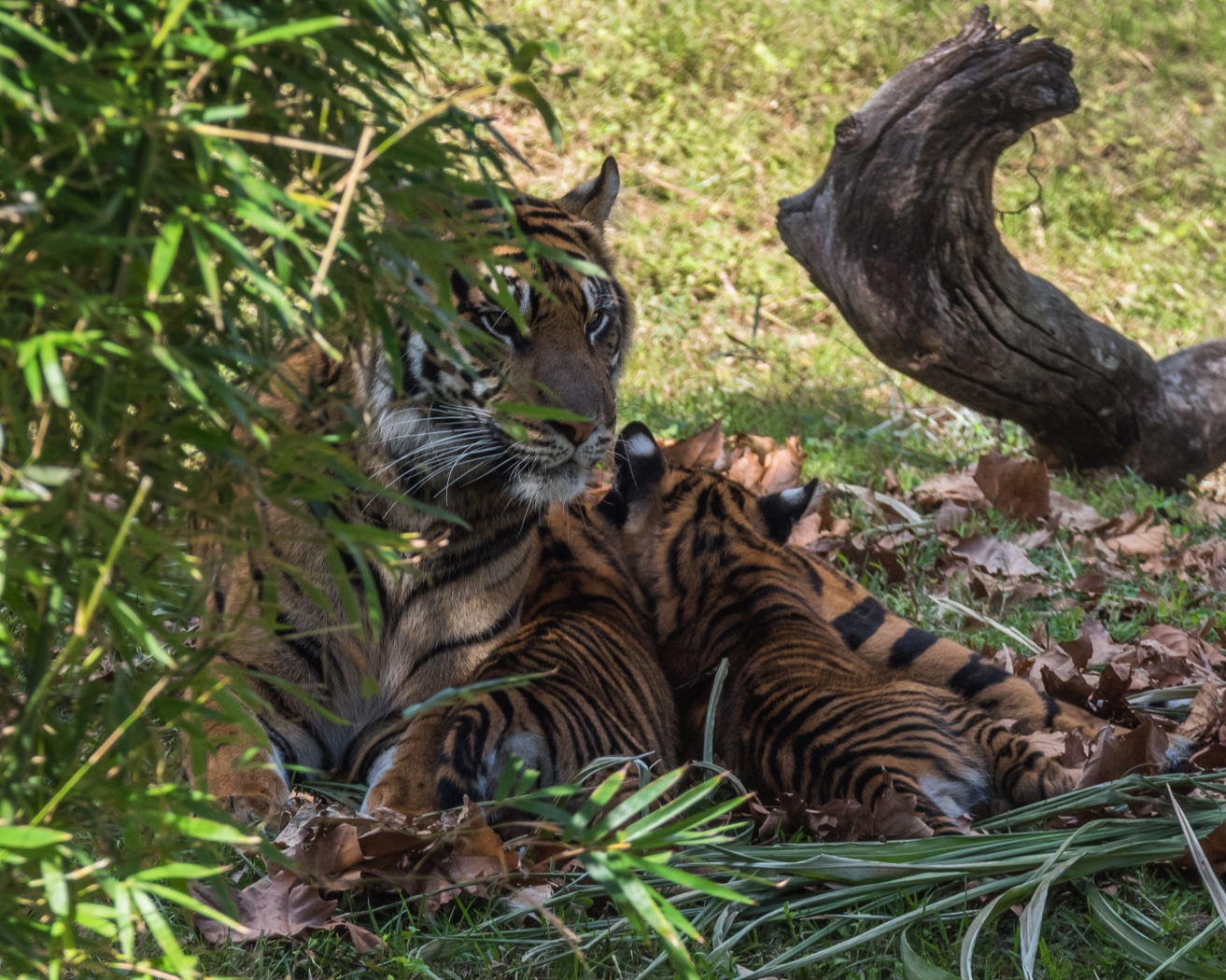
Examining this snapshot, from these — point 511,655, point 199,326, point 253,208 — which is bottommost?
point 511,655

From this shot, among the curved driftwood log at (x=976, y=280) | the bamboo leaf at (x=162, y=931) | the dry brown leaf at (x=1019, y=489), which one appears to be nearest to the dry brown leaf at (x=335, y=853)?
the bamboo leaf at (x=162, y=931)

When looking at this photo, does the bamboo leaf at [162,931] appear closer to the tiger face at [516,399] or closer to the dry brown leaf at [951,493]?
the tiger face at [516,399]

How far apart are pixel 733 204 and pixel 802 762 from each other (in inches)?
259

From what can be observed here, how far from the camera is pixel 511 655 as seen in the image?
2842 millimetres

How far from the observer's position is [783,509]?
356 cm

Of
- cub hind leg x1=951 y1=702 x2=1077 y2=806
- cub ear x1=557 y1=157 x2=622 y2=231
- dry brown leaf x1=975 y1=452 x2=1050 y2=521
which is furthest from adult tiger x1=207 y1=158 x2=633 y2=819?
dry brown leaf x1=975 y1=452 x2=1050 y2=521

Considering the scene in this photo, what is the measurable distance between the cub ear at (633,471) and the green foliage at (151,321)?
2133mm

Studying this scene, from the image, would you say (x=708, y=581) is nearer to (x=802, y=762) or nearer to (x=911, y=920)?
(x=802, y=762)

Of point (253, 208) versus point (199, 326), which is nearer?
point (253, 208)

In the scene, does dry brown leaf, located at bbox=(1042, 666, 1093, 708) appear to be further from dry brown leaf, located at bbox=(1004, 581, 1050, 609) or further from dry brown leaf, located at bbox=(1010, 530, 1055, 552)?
dry brown leaf, located at bbox=(1010, 530, 1055, 552)

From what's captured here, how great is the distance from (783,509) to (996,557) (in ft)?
3.63

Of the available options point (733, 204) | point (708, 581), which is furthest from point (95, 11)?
point (733, 204)

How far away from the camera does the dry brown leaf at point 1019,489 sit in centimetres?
476

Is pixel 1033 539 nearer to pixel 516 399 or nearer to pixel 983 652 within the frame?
pixel 983 652
